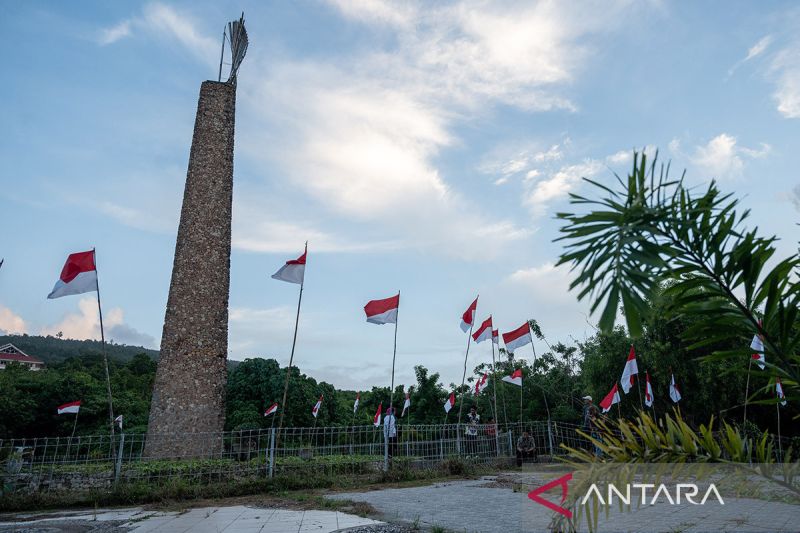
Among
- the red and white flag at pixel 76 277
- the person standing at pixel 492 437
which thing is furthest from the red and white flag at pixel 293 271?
the person standing at pixel 492 437

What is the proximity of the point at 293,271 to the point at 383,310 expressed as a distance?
2425 mm

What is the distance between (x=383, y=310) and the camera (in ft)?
42.9

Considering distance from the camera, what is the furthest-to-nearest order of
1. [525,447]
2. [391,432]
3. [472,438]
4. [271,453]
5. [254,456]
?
1. [472,438]
2. [525,447]
3. [391,432]
4. [254,456]
5. [271,453]

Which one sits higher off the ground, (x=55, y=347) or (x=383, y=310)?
(x=55, y=347)

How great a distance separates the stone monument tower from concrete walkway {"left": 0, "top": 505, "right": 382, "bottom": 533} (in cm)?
398

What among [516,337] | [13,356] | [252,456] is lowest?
[252,456]

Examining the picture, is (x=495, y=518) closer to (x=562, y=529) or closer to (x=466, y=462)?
(x=562, y=529)

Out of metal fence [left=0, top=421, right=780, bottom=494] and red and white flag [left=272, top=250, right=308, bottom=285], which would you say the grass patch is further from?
red and white flag [left=272, top=250, right=308, bottom=285]

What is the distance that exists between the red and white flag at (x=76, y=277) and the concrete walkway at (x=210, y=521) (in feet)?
12.5

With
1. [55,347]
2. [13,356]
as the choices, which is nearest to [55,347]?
[55,347]

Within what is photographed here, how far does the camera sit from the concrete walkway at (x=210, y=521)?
6.30m

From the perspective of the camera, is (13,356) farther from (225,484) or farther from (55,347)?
(225,484)

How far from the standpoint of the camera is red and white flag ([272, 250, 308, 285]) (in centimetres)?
1187

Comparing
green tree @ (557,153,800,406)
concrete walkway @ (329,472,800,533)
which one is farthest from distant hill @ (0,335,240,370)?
green tree @ (557,153,800,406)
